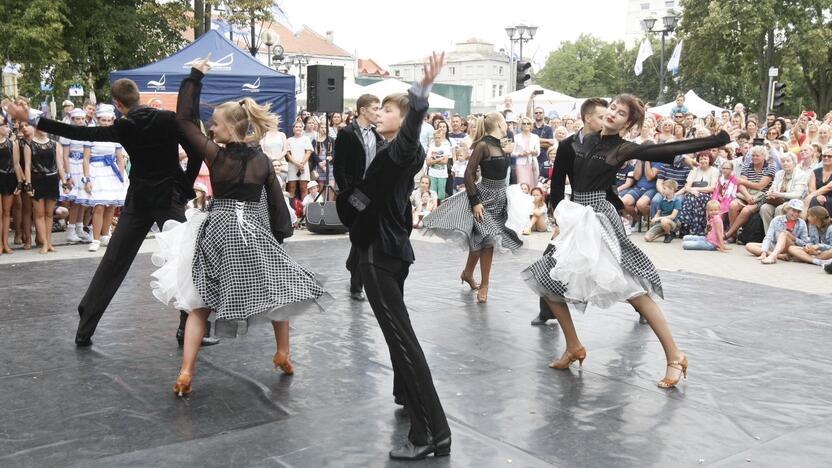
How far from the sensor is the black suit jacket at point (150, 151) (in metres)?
5.39

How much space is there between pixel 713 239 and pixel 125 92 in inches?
365

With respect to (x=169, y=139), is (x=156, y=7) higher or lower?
higher

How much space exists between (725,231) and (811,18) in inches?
1324

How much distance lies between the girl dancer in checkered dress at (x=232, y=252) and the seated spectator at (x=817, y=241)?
8149 mm

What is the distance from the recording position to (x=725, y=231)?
12.9 metres

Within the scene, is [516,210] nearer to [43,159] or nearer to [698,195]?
[698,195]

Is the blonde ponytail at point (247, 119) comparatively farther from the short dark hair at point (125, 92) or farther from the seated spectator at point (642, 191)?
the seated spectator at point (642, 191)

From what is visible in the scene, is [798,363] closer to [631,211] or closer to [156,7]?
[631,211]

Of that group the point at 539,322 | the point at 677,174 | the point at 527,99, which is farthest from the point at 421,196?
the point at 527,99

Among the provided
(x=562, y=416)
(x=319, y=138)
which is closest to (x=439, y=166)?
(x=319, y=138)

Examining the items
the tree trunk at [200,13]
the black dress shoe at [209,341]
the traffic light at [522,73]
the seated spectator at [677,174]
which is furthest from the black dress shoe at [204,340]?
the tree trunk at [200,13]

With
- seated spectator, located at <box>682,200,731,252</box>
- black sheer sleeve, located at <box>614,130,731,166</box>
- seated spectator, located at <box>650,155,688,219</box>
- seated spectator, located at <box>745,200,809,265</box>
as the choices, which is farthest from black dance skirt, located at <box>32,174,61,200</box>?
seated spectator, located at <box>745,200,809,265</box>

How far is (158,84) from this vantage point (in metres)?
17.6

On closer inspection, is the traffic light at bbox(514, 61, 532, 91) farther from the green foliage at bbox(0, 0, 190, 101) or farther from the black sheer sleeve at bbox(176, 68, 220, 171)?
the black sheer sleeve at bbox(176, 68, 220, 171)
